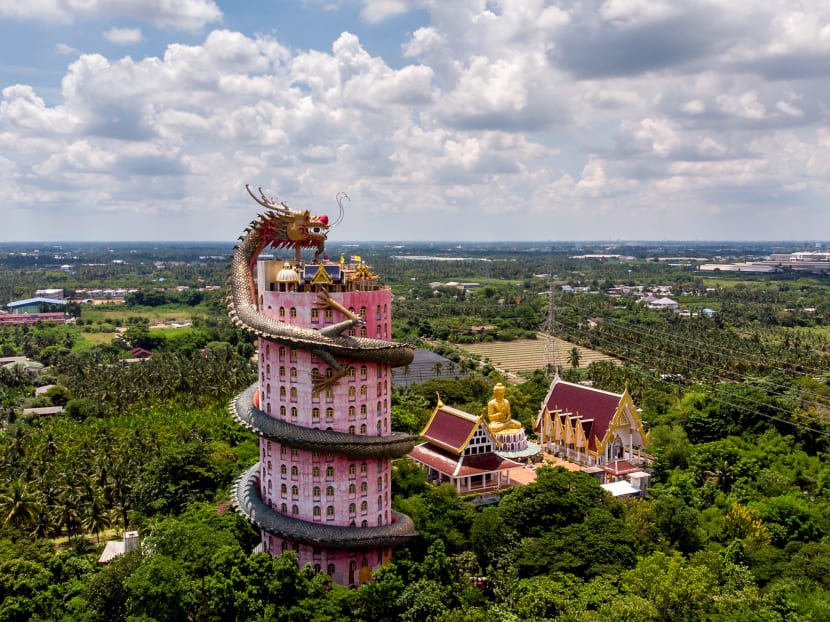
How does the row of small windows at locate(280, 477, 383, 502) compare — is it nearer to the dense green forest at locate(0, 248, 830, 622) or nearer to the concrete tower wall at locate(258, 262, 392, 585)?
the concrete tower wall at locate(258, 262, 392, 585)

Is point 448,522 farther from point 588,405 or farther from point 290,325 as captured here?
point 588,405

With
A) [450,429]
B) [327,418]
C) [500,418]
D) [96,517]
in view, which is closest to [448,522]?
[327,418]

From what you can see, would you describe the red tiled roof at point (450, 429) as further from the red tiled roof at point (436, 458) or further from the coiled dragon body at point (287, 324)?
the coiled dragon body at point (287, 324)

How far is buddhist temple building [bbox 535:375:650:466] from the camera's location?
63.7m

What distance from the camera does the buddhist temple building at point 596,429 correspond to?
6368cm

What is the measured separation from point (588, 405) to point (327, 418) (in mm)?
34705

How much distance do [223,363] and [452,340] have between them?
68753mm

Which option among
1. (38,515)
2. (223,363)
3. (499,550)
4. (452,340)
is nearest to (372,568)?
(499,550)

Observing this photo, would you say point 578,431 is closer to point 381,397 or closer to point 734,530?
point 734,530

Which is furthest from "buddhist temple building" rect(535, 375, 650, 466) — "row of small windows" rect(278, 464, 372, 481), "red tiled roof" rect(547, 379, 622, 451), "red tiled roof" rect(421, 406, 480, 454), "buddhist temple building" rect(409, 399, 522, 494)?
"row of small windows" rect(278, 464, 372, 481)

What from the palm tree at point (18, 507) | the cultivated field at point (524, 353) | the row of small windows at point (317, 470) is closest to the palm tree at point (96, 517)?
the palm tree at point (18, 507)

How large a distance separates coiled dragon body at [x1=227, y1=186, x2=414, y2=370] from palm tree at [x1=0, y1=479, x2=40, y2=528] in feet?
70.9

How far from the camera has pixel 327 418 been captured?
40.0 meters

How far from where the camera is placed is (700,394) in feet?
261
